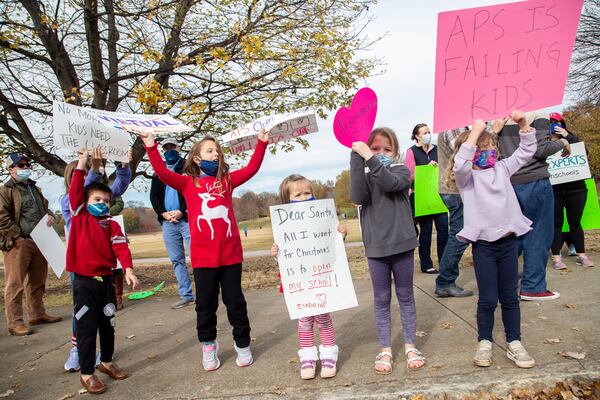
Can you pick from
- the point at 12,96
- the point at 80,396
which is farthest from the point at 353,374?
the point at 12,96

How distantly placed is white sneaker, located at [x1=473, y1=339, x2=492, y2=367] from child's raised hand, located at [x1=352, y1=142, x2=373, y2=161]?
153 cm

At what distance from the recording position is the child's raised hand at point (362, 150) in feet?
9.09

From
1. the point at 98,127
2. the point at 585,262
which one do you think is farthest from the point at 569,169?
the point at 98,127

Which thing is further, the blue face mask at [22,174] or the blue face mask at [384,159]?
the blue face mask at [22,174]

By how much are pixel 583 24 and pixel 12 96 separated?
22.6 meters

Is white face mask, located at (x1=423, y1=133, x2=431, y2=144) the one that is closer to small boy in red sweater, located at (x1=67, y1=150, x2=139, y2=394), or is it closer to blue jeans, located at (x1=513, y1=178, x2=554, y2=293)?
blue jeans, located at (x1=513, y1=178, x2=554, y2=293)

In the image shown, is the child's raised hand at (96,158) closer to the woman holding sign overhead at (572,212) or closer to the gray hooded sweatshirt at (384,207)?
the gray hooded sweatshirt at (384,207)

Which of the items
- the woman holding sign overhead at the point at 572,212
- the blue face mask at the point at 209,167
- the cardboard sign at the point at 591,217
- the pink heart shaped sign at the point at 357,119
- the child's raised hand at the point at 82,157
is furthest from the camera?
the cardboard sign at the point at 591,217

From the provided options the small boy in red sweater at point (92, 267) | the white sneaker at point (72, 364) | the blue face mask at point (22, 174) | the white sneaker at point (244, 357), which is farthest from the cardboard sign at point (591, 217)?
the blue face mask at point (22, 174)

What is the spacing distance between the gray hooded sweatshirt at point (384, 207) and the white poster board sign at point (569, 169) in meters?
3.90

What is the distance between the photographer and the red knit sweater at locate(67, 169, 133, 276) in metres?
3.16

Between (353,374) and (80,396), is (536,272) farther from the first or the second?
(80,396)

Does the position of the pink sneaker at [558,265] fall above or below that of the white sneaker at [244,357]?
below

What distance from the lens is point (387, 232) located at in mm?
2963
